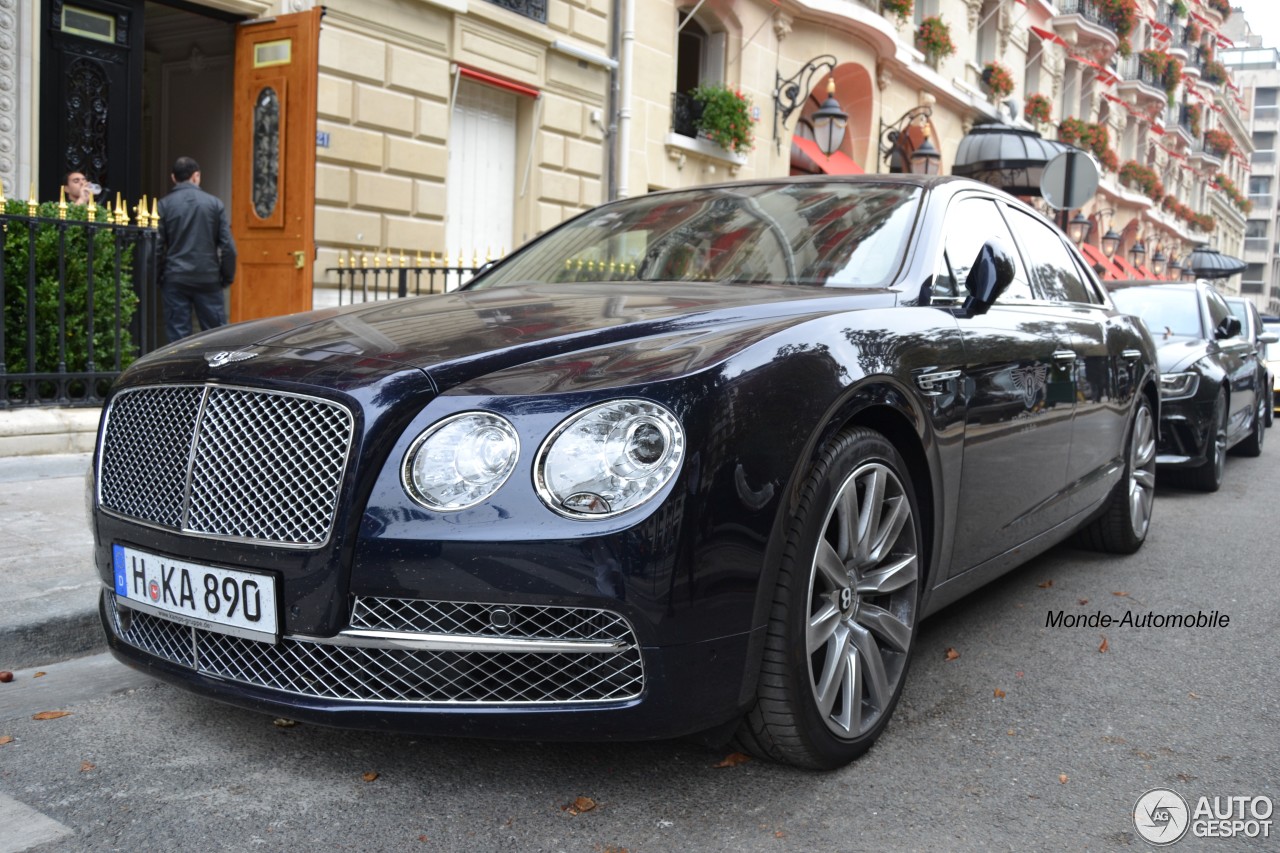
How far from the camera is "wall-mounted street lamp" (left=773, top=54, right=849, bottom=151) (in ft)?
57.4

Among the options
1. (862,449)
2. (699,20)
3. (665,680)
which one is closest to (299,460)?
(665,680)

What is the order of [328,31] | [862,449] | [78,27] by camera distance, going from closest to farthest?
1. [862,449]
2. [78,27]
3. [328,31]

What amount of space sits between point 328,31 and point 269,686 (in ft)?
30.4

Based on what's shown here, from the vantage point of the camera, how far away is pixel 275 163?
32.2ft

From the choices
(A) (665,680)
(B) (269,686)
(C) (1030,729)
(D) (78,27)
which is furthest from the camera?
(D) (78,27)

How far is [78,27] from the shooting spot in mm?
Answer: 9500

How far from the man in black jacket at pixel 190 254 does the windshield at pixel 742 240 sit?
5.31 m

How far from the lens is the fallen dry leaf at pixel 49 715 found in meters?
3.14

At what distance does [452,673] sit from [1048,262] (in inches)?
129

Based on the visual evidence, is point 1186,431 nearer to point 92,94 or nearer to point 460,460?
point 460,460

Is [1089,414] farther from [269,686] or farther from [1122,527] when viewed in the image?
[269,686]

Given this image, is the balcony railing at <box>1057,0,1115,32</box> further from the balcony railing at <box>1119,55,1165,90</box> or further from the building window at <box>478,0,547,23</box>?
the building window at <box>478,0,547,23</box>

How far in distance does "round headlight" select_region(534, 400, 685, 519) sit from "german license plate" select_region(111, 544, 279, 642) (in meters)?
0.64

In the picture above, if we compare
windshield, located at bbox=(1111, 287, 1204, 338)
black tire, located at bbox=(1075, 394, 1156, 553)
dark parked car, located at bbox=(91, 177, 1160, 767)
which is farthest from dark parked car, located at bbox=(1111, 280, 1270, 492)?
dark parked car, located at bbox=(91, 177, 1160, 767)
